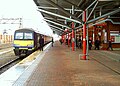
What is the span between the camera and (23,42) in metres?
25.6

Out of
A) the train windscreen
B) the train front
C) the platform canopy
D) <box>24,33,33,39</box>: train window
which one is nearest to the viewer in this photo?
the platform canopy

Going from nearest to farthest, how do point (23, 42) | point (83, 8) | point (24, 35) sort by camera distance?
point (83, 8)
point (23, 42)
point (24, 35)

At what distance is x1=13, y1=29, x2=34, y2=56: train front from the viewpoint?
83.4 feet

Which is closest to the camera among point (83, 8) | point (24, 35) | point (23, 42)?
point (83, 8)

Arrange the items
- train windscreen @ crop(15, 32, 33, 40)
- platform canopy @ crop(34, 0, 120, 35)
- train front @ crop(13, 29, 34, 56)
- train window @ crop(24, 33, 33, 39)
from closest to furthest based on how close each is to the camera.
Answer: platform canopy @ crop(34, 0, 120, 35), train front @ crop(13, 29, 34, 56), train windscreen @ crop(15, 32, 33, 40), train window @ crop(24, 33, 33, 39)

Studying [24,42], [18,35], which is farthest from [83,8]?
[18,35]

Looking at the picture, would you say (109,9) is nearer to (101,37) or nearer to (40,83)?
(101,37)

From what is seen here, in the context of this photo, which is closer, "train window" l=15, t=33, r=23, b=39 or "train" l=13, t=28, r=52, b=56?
"train" l=13, t=28, r=52, b=56

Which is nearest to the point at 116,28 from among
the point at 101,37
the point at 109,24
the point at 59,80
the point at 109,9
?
the point at 109,24

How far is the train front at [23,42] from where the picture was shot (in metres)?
25.4

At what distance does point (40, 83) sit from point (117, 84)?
2.58 metres

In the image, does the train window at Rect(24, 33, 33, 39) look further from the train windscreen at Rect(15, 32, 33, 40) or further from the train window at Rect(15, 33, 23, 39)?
the train window at Rect(15, 33, 23, 39)

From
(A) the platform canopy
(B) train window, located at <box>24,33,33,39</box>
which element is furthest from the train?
(A) the platform canopy

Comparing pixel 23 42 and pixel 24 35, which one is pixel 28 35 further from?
pixel 23 42
